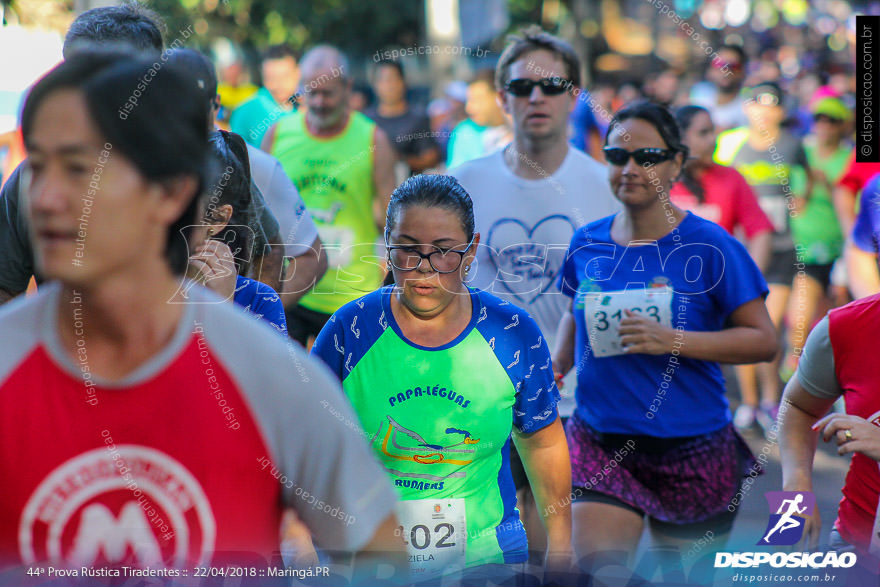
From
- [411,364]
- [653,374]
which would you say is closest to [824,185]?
[653,374]

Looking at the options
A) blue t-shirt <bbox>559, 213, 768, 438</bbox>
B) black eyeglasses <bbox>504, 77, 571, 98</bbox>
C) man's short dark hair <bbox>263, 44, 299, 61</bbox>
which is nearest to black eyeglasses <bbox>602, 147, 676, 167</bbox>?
blue t-shirt <bbox>559, 213, 768, 438</bbox>

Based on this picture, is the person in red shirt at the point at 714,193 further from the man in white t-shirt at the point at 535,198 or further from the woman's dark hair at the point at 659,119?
the woman's dark hair at the point at 659,119

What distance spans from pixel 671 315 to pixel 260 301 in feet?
4.94

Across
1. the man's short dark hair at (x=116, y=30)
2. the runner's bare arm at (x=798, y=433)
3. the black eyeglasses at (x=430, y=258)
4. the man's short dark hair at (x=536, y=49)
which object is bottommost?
the runner's bare arm at (x=798, y=433)

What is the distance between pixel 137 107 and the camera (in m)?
1.52

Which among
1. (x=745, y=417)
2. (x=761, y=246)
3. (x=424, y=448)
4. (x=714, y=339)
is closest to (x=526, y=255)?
(x=714, y=339)

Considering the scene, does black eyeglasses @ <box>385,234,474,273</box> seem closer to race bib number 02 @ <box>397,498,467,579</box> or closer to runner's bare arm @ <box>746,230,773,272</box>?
race bib number 02 @ <box>397,498,467,579</box>

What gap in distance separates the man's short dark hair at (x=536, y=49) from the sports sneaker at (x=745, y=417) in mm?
3091

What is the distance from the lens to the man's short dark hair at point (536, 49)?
4613 mm

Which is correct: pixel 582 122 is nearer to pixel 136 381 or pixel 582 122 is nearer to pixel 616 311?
pixel 616 311

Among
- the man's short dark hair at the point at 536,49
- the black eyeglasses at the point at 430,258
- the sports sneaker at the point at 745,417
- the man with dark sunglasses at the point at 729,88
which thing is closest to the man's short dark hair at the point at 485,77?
the man with dark sunglasses at the point at 729,88

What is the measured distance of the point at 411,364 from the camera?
113 inches

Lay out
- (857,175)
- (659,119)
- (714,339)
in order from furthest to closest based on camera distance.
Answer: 1. (857,175)
2. (659,119)
3. (714,339)

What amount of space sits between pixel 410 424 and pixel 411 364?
157 mm
